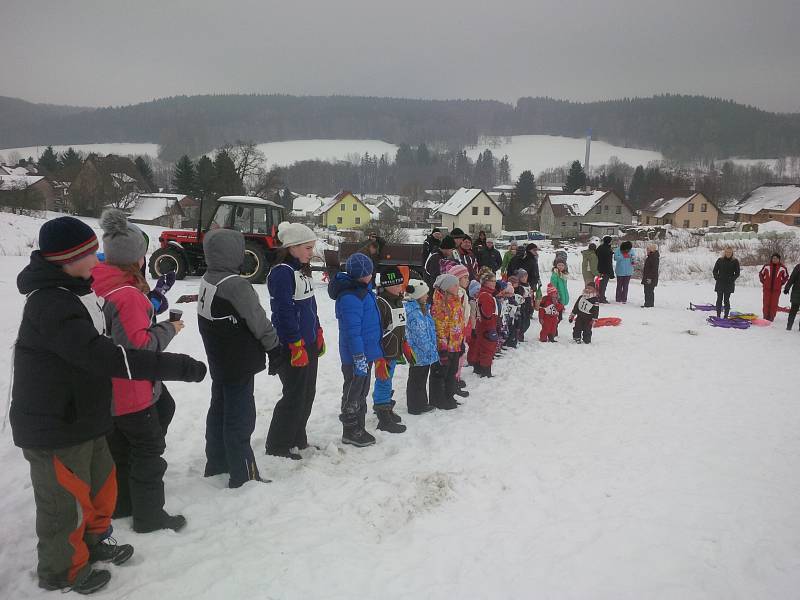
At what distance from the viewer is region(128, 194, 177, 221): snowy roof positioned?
40100mm

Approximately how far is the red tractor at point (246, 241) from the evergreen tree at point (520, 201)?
51.4 meters

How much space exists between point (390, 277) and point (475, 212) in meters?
53.4

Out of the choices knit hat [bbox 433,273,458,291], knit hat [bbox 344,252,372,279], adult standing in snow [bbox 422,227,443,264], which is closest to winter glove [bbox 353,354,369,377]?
knit hat [bbox 344,252,372,279]

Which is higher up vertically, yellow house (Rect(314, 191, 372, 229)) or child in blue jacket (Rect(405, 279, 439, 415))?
yellow house (Rect(314, 191, 372, 229))

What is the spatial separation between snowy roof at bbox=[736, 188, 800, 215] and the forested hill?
307ft

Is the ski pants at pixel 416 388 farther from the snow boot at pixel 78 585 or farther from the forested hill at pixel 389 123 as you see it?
the forested hill at pixel 389 123

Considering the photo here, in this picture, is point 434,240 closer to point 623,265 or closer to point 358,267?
point 623,265

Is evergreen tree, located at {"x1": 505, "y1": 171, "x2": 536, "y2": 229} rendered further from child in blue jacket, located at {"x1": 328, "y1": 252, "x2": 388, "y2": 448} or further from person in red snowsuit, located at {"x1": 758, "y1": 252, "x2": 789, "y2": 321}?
child in blue jacket, located at {"x1": 328, "y1": 252, "x2": 388, "y2": 448}

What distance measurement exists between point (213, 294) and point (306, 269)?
121 cm

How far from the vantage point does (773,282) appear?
1038cm

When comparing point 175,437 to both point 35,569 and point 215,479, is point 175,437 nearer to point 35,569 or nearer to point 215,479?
point 215,479

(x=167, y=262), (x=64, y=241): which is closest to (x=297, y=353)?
(x=64, y=241)

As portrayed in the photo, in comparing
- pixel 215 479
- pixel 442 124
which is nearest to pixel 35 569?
pixel 215 479

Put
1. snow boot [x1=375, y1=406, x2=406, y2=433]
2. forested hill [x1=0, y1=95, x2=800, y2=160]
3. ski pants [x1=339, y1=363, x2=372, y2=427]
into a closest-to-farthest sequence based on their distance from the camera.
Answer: ski pants [x1=339, y1=363, x2=372, y2=427] → snow boot [x1=375, y1=406, x2=406, y2=433] → forested hill [x1=0, y1=95, x2=800, y2=160]
